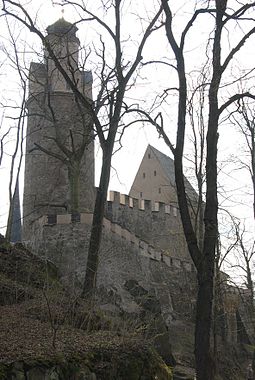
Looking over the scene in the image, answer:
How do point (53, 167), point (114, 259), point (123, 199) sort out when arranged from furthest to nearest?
point (123, 199)
point (53, 167)
point (114, 259)

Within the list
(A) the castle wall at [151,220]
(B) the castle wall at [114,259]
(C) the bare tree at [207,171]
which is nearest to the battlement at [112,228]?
(B) the castle wall at [114,259]

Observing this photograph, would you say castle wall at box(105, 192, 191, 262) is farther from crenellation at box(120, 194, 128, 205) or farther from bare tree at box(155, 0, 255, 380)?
bare tree at box(155, 0, 255, 380)

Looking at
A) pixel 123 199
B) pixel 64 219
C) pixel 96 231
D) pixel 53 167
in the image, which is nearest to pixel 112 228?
pixel 64 219

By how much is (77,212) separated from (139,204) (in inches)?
397

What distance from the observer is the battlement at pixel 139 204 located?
28.6m

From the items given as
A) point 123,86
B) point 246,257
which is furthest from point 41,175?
point 123,86

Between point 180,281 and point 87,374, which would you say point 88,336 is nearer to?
point 87,374

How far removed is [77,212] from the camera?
65.7ft

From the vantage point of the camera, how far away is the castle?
18609 mm

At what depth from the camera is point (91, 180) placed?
2531cm

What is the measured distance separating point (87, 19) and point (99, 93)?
15.6ft

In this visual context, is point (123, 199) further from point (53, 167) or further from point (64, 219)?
point (64, 219)

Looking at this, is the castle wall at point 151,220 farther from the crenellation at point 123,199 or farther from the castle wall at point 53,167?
the castle wall at point 53,167

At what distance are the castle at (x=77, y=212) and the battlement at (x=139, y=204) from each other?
5 centimetres
